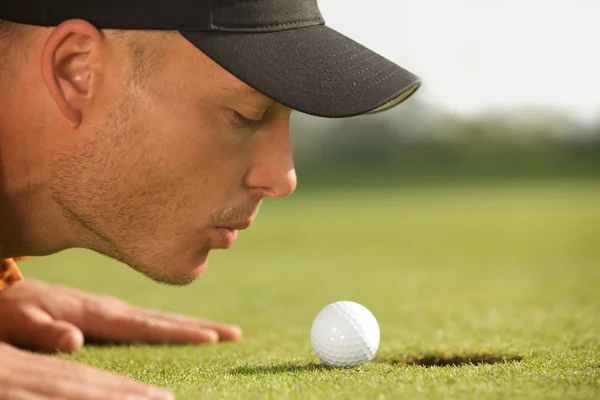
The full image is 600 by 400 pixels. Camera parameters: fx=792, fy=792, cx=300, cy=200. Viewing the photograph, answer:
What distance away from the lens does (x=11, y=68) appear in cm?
244

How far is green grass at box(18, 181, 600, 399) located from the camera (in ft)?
7.16

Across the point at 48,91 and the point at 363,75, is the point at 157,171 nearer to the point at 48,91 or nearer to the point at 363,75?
the point at 48,91

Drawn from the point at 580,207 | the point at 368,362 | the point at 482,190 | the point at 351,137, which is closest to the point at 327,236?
the point at 580,207

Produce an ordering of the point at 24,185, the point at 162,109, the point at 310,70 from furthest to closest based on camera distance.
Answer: the point at 24,185 < the point at 162,109 < the point at 310,70

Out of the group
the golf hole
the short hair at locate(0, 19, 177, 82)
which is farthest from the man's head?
the golf hole

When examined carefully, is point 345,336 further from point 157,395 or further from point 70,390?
point 70,390

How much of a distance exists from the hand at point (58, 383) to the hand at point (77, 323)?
1.31 meters

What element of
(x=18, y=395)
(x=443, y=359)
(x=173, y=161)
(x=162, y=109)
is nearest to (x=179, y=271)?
(x=173, y=161)

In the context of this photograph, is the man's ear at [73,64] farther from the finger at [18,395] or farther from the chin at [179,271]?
the finger at [18,395]

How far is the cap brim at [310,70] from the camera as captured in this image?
6.77ft

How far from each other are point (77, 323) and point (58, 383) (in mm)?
1693

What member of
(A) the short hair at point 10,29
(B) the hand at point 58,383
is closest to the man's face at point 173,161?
(A) the short hair at point 10,29

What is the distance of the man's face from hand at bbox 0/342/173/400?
2.22ft

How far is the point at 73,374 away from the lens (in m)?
1.80
